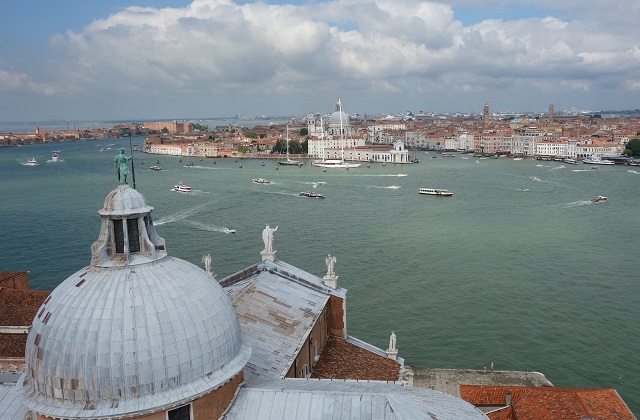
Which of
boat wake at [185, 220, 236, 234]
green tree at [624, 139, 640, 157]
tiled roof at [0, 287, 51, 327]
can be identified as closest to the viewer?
tiled roof at [0, 287, 51, 327]

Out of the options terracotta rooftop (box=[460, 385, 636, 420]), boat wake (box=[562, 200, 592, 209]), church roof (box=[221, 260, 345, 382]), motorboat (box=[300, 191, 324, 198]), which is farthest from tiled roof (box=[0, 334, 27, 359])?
boat wake (box=[562, 200, 592, 209])

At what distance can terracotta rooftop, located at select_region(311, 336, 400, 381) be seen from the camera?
391 inches

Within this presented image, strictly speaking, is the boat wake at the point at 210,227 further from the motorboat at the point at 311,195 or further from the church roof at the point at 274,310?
the church roof at the point at 274,310

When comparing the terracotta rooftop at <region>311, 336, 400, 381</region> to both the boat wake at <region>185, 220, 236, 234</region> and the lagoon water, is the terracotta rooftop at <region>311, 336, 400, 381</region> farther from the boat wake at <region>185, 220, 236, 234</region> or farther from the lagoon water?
the boat wake at <region>185, 220, 236, 234</region>

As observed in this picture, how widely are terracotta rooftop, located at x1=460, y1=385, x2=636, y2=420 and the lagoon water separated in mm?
2993

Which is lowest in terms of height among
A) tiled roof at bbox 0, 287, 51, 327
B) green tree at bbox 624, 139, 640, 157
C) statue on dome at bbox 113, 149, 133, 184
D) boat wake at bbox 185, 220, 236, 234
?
boat wake at bbox 185, 220, 236, 234

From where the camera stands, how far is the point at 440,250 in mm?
26500

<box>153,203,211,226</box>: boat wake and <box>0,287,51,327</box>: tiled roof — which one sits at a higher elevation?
<box>0,287,51,327</box>: tiled roof

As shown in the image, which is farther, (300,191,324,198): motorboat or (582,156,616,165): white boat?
(582,156,616,165): white boat

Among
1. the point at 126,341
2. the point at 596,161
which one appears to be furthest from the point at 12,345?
the point at 596,161

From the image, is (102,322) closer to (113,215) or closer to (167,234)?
(113,215)

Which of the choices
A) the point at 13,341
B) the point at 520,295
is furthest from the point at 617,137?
the point at 13,341

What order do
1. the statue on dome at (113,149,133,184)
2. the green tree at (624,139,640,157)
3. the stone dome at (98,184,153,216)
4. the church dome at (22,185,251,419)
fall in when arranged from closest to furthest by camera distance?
the church dome at (22,185,251,419)
the stone dome at (98,184,153,216)
the statue on dome at (113,149,133,184)
the green tree at (624,139,640,157)

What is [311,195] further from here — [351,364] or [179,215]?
[351,364]
